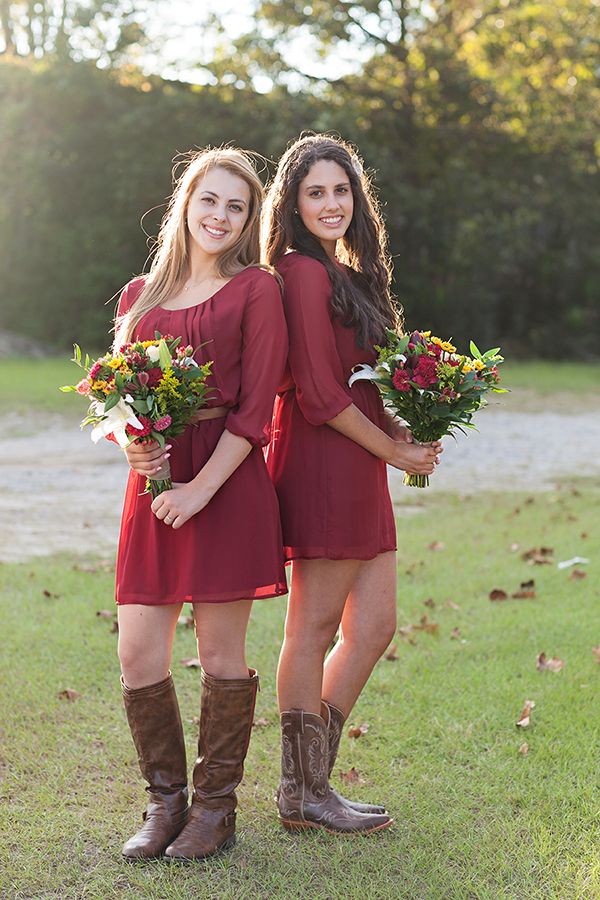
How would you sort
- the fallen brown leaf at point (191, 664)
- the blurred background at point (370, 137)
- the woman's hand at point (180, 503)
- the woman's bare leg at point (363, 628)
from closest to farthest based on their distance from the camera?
the woman's hand at point (180, 503) → the woman's bare leg at point (363, 628) → the fallen brown leaf at point (191, 664) → the blurred background at point (370, 137)

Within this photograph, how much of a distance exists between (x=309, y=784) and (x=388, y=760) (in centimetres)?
72

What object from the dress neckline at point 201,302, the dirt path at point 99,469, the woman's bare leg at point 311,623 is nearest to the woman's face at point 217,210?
the dress neckline at point 201,302

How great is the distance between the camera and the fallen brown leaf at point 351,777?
3.87 metres

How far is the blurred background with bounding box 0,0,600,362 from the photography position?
24.2 metres

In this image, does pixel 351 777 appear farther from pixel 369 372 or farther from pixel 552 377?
pixel 552 377

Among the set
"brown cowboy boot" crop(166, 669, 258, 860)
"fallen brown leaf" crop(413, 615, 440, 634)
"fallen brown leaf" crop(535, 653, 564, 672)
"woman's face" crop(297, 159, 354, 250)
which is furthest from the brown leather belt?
"fallen brown leaf" crop(413, 615, 440, 634)

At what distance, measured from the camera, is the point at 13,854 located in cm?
327

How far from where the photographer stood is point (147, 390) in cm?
299

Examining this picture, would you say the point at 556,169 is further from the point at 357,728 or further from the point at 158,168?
the point at 357,728

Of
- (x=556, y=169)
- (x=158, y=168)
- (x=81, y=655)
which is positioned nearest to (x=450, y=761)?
(x=81, y=655)

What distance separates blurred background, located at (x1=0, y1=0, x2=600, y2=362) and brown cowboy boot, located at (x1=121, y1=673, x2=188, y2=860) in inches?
844

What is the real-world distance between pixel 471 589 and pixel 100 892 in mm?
3818

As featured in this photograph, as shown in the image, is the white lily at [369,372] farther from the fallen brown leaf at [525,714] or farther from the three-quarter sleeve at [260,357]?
the fallen brown leaf at [525,714]

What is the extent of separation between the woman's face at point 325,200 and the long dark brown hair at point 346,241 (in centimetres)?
2
